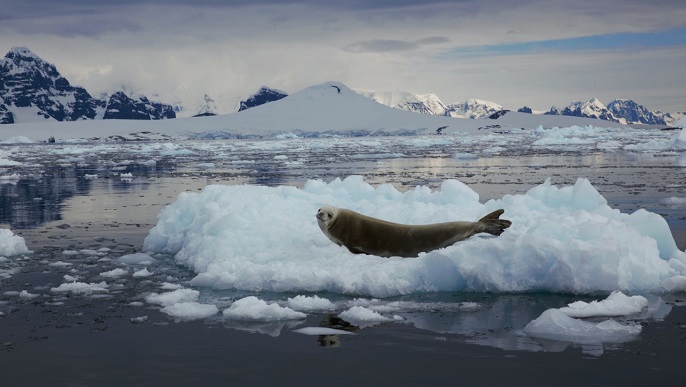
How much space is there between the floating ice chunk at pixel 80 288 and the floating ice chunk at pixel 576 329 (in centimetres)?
447

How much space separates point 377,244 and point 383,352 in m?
3.36

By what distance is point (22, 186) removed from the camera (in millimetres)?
24828

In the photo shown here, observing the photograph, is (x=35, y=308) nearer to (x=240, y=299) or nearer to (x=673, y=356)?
(x=240, y=299)

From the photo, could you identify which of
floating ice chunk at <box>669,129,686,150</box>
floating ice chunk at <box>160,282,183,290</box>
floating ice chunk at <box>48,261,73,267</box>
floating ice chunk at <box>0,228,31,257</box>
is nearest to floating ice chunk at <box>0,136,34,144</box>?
floating ice chunk at <box>669,129,686,150</box>

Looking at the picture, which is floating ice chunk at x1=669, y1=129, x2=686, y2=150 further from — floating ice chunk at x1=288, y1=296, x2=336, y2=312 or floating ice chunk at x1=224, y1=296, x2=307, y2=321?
floating ice chunk at x1=224, y1=296, x2=307, y2=321

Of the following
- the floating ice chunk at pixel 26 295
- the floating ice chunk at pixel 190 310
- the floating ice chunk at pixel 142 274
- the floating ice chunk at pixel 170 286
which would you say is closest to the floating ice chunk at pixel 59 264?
the floating ice chunk at pixel 142 274

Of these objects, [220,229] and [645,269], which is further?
[220,229]

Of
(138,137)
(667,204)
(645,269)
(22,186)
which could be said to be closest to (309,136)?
(138,137)

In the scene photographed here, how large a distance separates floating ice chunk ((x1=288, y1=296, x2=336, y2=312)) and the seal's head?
1855 mm

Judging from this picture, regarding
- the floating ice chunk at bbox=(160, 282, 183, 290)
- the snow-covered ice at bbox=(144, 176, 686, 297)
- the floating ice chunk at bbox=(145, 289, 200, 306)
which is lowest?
the floating ice chunk at bbox=(160, 282, 183, 290)

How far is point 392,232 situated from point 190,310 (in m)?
2.86

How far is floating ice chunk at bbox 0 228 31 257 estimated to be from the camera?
35.3 feet

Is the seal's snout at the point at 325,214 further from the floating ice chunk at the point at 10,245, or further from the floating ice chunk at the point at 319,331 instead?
the floating ice chunk at the point at 10,245

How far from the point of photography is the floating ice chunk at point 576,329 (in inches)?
252
